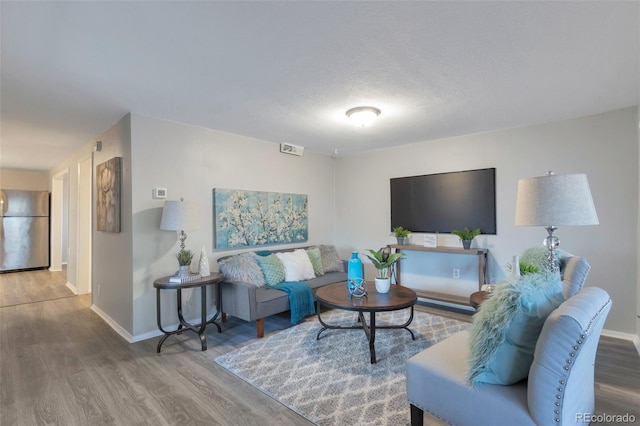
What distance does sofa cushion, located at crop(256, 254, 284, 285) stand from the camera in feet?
12.1

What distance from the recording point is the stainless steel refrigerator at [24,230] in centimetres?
695

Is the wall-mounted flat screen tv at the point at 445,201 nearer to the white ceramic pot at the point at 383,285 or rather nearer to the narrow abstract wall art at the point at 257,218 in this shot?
the narrow abstract wall art at the point at 257,218

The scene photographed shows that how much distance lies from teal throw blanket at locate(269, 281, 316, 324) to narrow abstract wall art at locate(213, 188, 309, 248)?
0.86 meters

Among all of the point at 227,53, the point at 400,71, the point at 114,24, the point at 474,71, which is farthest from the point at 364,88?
the point at 114,24

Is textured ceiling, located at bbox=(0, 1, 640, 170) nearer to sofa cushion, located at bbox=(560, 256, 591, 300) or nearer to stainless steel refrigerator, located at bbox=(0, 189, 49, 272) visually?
sofa cushion, located at bbox=(560, 256, 591, 300)

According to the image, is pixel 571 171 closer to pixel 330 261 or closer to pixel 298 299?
pixel 330 261

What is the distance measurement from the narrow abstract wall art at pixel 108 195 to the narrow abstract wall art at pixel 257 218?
1021 millimetres

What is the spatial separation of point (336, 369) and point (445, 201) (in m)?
2.76

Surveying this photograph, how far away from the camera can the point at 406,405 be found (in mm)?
2061

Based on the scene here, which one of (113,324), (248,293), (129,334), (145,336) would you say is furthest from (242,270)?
(113,324)

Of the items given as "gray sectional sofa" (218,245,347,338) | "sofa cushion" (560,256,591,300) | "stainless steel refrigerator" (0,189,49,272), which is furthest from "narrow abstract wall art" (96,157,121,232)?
"stainless steel refrigerator" (0,189,49,272)

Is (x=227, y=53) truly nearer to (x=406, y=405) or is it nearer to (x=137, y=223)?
(x=137, y=223)

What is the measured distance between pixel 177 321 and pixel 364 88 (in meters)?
3.12

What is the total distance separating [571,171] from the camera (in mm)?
3445
